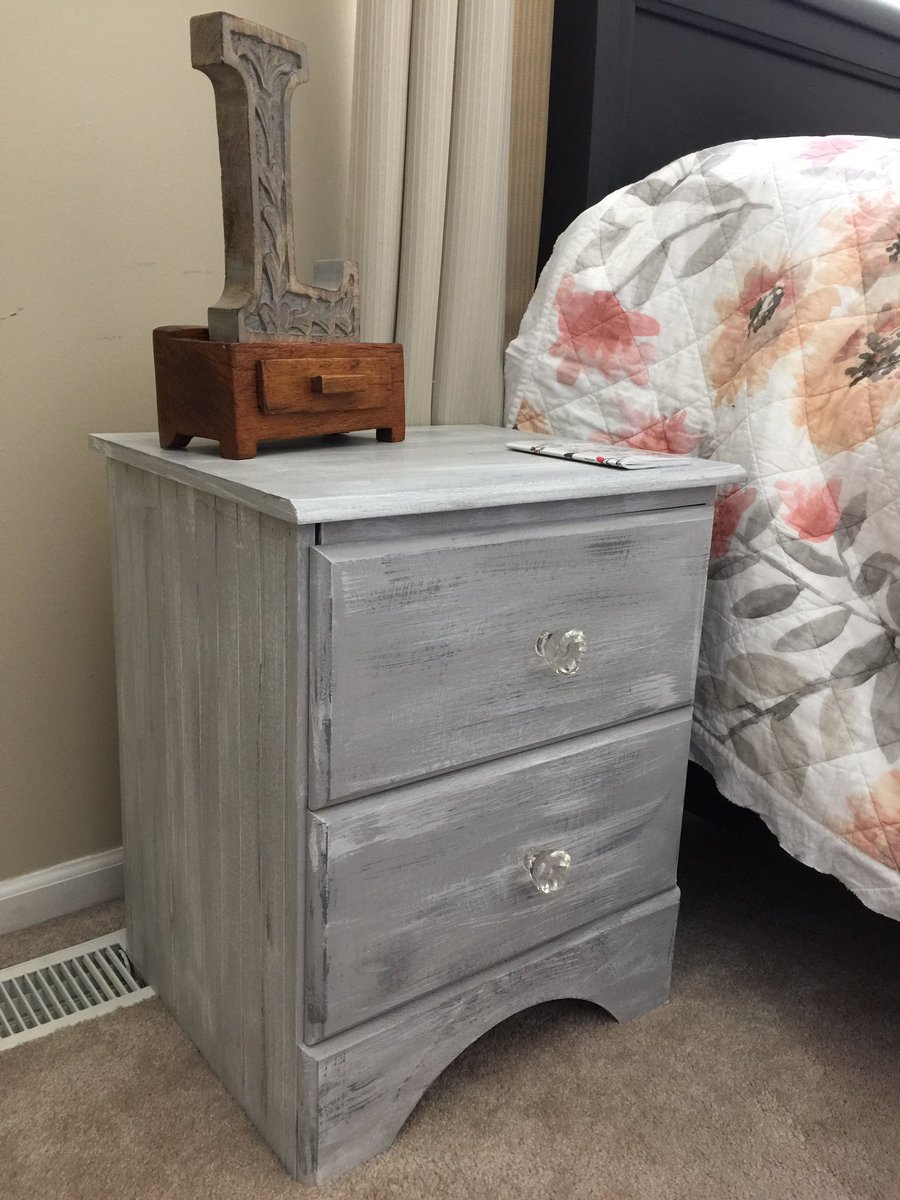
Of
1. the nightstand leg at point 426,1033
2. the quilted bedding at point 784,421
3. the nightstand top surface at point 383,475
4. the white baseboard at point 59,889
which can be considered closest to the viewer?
the nightstand top surface at point 383,475

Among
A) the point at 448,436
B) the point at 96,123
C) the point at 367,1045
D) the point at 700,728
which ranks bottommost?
the point at 367,1045

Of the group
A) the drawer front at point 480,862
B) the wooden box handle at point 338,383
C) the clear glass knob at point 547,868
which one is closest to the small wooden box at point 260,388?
the wooden box handle at point 338,383

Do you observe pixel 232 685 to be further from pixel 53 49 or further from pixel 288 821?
pixel 53 49

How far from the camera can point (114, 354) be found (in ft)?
3.68

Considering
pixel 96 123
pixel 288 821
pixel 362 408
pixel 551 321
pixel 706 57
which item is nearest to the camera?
pixel 288 821

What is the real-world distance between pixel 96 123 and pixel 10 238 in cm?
16

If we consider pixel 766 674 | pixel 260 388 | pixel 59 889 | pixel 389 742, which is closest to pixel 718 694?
pixel 766 674

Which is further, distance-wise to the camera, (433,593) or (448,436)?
(448,436)

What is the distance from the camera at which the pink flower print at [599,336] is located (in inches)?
43.6

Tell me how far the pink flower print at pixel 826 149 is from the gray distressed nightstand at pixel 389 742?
15.2 inches

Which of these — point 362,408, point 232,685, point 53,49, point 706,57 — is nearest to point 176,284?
point 53,49

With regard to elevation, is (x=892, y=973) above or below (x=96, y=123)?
below

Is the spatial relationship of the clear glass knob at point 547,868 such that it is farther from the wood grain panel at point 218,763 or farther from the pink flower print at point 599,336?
the pink flower print at point 599,336

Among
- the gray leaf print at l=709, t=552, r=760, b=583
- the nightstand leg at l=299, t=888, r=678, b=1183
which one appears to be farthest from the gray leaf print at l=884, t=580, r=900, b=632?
the nightstand leg at l=299, t=888, r=678, b=1183
